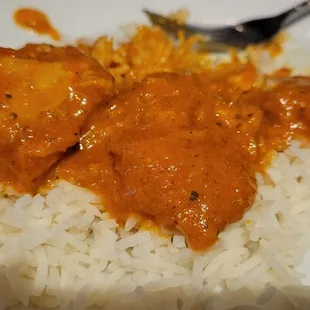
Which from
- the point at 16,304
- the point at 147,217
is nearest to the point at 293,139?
the point at 147,217

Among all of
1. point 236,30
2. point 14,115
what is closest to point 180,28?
point 236,30

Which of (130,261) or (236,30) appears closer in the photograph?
(130,261)

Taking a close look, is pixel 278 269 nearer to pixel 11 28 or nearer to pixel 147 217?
pixel 147 217

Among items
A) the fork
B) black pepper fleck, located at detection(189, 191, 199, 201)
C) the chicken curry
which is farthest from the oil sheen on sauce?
black pepper fleck, located at detection(189, 191, 199, 201)

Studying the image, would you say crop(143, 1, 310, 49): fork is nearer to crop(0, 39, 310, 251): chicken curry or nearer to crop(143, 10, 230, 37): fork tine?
crop(143, 10, 230, 37): fork tine

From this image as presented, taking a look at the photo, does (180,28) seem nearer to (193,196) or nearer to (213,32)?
(213,32)
